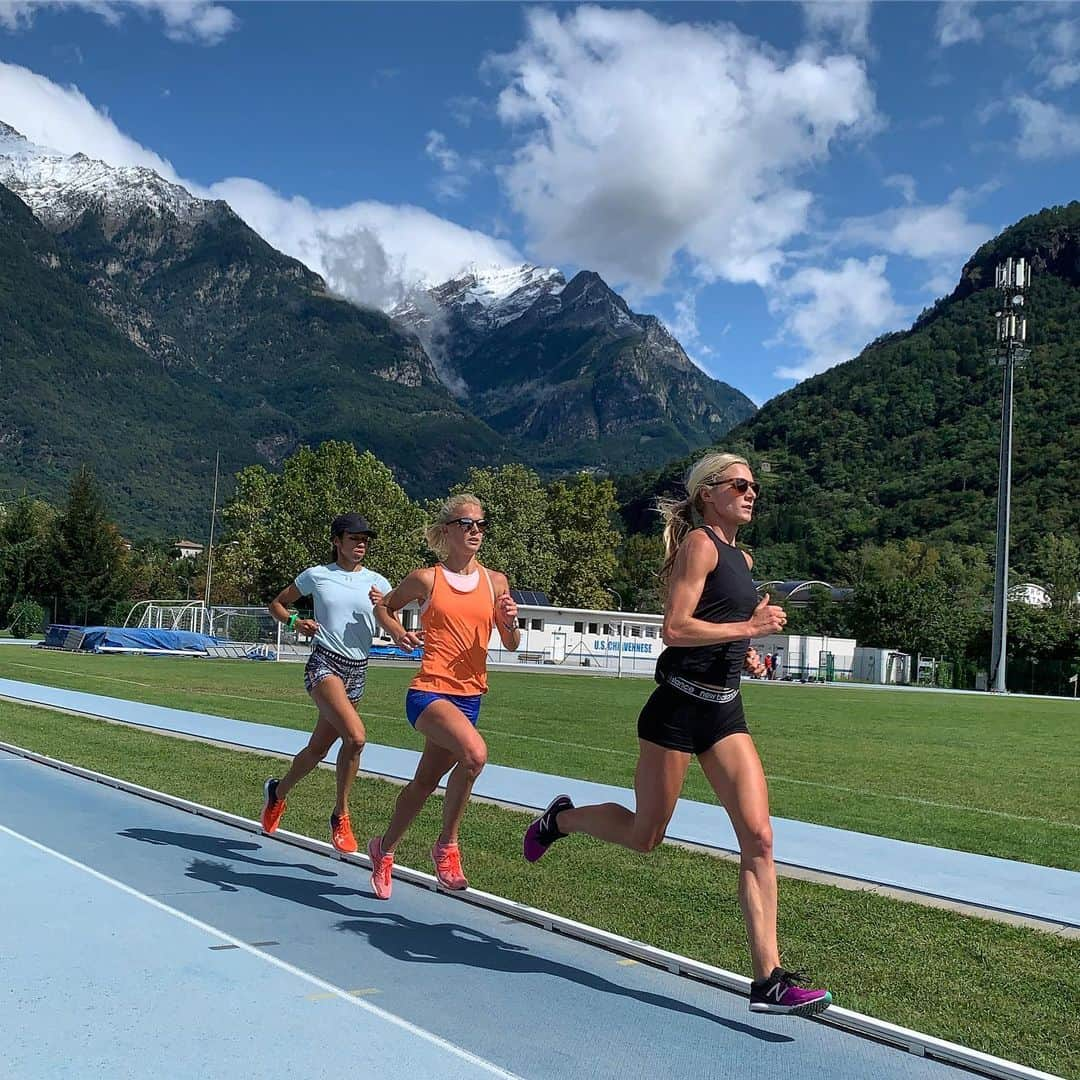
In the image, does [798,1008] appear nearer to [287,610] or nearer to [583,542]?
[287,610]

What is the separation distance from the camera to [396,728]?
17.3 meters

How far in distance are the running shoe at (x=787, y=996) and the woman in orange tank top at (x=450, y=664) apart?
1.98 meters

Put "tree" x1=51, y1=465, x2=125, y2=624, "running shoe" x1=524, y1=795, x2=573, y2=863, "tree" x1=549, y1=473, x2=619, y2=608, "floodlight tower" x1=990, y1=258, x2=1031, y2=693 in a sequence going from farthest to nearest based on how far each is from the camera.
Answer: "tree" x1=549, y1=473, x2=619, y2=608 → "tree" x1=51, y1=465, x2=125, y2=624 → "floodlight tower" x1=990, y1=258, x2=1031, y2=693 → "running shoe" x1=524, y1=795, x2=573, y2=863

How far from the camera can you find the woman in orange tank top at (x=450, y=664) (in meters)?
5.97

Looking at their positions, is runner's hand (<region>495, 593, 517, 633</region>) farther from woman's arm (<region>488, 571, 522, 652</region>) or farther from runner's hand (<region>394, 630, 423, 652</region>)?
runner's hand (<region>394, 630, 423, 652</region>)

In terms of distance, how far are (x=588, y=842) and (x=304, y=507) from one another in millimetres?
60958

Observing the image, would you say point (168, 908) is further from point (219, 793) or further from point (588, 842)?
point (219, 793)

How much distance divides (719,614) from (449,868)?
250 centimetres

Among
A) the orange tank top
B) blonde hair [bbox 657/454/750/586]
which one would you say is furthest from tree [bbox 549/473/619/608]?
blonde hair [bbox 657/454/750/586]

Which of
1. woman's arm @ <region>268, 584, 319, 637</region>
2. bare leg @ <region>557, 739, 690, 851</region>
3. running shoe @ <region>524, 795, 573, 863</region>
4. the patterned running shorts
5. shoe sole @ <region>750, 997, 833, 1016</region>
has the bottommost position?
shoe sole @ <region>750, 997, 833, 1016</region>

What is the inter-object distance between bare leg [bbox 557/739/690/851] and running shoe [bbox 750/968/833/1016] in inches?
30.5

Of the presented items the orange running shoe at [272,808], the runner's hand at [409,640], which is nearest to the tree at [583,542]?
the orange running shoe at [272,808]

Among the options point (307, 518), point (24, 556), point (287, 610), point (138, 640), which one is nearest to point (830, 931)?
point (287, 610)

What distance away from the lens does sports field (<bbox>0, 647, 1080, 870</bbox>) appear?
34.5 feet
